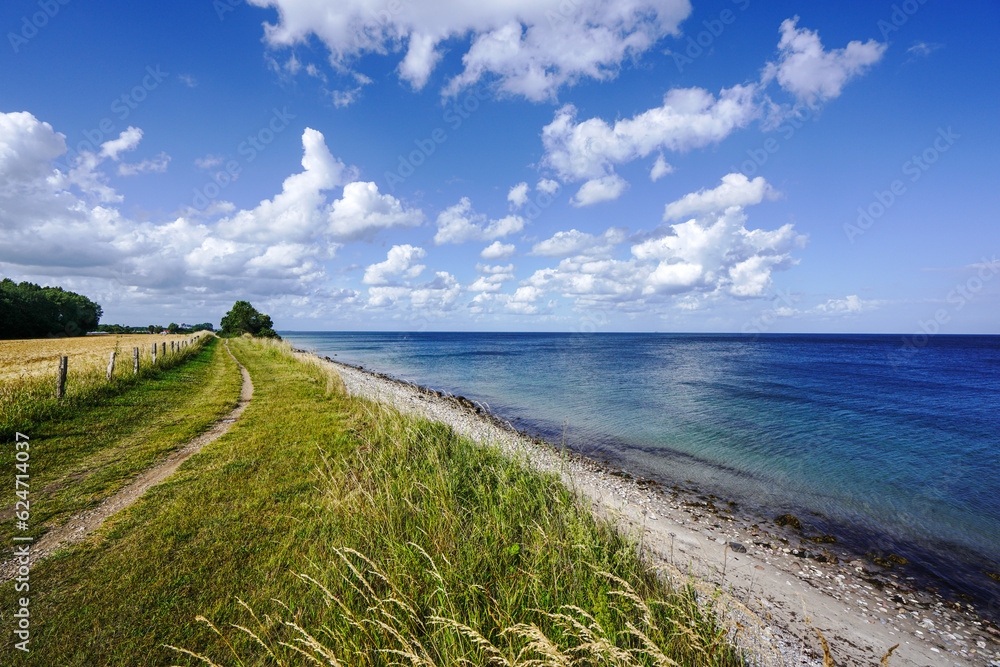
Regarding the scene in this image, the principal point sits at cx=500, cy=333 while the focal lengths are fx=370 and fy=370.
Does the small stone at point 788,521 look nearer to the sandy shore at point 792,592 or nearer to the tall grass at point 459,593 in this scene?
the sandy shore at point 792,592

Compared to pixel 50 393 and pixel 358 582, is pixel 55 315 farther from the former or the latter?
pixel 358 582

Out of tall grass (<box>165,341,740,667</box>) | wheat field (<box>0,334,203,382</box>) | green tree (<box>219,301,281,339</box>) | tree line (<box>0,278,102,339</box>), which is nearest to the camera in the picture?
tall grass (<box>165,341,740,667</box>)

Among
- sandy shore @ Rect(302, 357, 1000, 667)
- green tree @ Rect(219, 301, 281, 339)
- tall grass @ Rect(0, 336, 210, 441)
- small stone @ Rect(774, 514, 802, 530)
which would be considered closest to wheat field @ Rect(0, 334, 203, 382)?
tall grass @ Rect(0, 336, 210, 441)

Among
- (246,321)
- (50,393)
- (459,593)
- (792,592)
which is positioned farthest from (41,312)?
(792,592)

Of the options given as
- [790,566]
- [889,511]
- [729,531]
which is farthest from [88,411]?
[889,511]

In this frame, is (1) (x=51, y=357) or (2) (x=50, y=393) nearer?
(2) (x=50, y=393)

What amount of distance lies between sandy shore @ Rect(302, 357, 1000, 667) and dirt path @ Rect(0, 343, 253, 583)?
790 cm

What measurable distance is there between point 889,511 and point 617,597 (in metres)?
13.1

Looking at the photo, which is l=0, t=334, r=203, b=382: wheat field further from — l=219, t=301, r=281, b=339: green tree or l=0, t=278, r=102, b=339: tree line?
l=219, t=301, r=281, b=339: green tree

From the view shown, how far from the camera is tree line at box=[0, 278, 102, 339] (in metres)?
60.8

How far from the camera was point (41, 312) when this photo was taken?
68125 millimetres

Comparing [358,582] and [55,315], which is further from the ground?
[55,315]

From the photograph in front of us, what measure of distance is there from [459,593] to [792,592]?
7.75 m

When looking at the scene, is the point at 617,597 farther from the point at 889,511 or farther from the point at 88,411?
the point at 88,411
